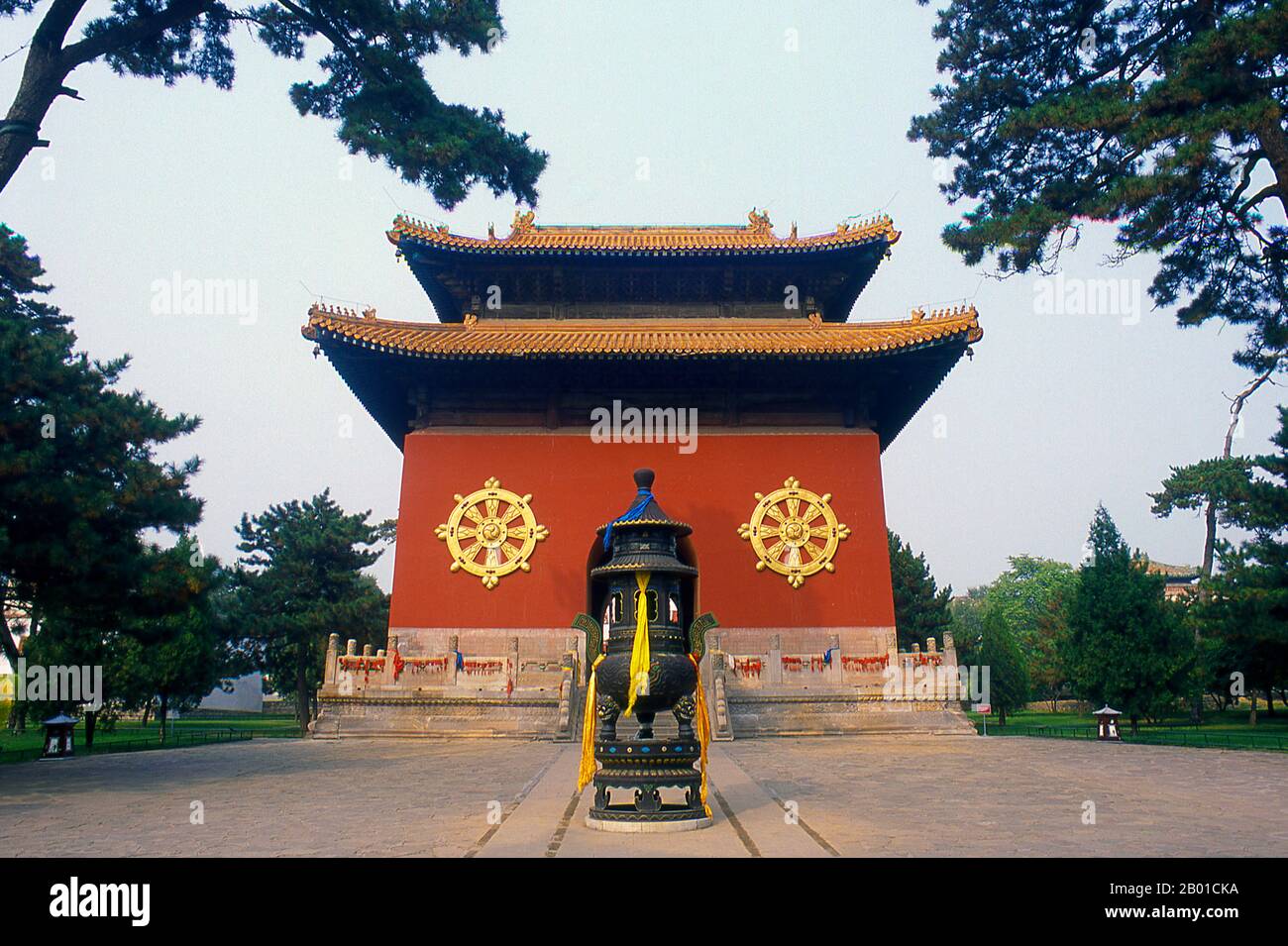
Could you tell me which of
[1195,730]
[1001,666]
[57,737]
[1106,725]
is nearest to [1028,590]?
[1001,666]

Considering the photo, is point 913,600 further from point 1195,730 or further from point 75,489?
point 75,489

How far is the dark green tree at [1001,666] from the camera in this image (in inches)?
1129

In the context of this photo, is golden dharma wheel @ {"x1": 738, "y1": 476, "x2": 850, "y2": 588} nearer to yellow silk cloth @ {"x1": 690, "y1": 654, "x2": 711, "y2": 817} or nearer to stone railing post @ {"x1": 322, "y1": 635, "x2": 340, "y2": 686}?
stone railing post @ {"x1": 322, "y1": 635, "x2": 340, "y2": 686}

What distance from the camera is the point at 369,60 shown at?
10023mm

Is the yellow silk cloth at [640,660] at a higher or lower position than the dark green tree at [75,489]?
lower

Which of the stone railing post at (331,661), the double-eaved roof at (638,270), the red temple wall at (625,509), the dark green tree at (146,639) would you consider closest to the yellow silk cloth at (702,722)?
the dark green tree at (146,639)

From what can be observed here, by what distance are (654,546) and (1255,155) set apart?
35.2ft

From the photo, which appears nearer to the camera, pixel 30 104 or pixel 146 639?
pixel 30 104

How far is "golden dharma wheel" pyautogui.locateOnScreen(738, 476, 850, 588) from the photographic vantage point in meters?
17.0

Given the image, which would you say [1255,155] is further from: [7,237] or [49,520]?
[7,237]

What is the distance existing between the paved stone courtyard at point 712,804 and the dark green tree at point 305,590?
17.3m

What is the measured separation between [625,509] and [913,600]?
16.2 metres

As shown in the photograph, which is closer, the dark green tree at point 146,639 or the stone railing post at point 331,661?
the dark green tree at point 146,639

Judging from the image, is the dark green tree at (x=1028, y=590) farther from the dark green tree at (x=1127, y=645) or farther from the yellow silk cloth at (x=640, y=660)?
the yellow silk cloth at (x=640, y=660)
